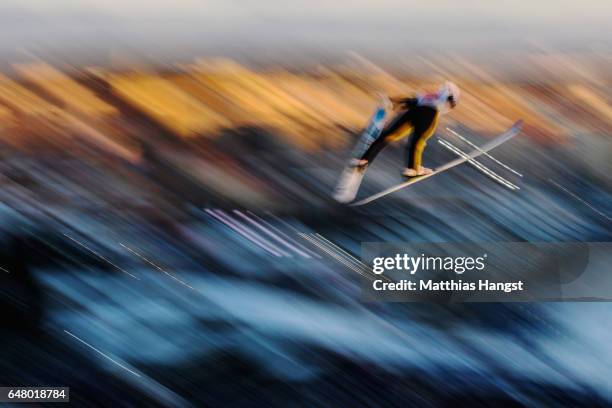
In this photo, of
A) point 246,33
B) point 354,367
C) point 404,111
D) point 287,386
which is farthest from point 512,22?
point 287,386

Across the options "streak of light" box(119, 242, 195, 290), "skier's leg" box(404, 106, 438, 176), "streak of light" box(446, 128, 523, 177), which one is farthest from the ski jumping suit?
"streak of light" box(119, 242, 195, 290)

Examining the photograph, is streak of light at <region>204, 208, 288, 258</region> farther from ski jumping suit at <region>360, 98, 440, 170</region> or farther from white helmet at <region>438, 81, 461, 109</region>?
white helmet at <region>438, 81, 461, 109</region>

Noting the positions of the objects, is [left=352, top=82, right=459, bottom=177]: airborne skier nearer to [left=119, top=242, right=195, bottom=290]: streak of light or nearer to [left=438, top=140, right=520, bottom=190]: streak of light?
[left=438, top=140, right=520, bottom=190]: streak of light

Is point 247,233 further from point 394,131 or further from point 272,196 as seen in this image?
point 394,131

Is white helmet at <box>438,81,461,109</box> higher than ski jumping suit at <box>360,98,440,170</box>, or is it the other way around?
white helmet at <box>438,81,461,109</box>

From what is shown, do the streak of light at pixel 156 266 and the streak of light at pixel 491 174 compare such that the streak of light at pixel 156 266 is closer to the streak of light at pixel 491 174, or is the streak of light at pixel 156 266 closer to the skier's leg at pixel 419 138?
the skier's leg at pixel 419 138

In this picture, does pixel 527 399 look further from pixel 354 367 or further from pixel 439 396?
pixel 354 367

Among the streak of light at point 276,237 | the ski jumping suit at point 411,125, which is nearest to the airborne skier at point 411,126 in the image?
the ski jumping suit at point 411,125

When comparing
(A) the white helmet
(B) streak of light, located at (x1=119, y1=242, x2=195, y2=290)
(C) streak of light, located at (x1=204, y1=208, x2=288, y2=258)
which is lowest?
(B) streak of light, located at (x1=119, y1=242, x2=195, y2=290)

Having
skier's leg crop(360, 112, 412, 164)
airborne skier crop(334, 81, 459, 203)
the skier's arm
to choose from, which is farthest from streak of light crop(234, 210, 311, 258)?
the skier's arm
